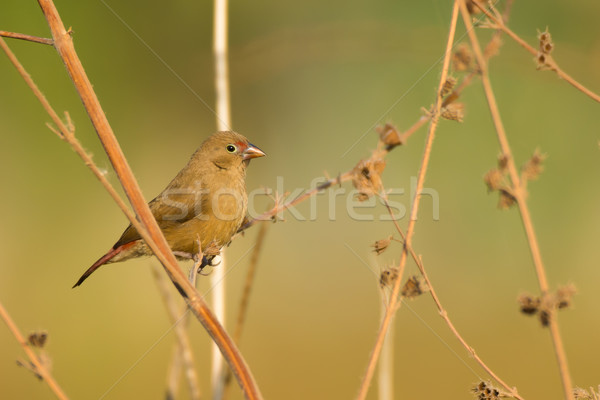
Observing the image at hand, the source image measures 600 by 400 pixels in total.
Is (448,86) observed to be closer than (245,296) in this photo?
Yes

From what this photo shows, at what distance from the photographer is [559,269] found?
427 centimetres

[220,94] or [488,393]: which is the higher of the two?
[220,94]

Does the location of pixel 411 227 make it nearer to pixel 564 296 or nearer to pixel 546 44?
pixel 564 296

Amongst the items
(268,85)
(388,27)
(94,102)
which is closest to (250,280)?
(94,102)

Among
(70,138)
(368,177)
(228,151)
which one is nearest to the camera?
(70,138)

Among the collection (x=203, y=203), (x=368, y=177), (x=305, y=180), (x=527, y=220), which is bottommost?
(x=527, y=220)

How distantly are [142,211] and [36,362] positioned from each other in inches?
14.7

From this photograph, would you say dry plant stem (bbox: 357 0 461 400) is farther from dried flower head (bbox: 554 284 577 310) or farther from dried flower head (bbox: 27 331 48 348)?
dried flower head (bbox: 27 331 48 348)

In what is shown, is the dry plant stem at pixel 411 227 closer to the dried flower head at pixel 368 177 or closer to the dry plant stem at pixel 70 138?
the dried flower head at pixel 368 177

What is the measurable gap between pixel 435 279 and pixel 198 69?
2456mm

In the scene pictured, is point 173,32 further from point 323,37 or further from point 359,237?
point 359,237

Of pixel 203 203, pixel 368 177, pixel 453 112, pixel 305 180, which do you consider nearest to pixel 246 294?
pixel 368 177

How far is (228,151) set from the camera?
3527 mm

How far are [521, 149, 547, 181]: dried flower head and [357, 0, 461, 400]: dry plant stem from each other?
0.22 meters
